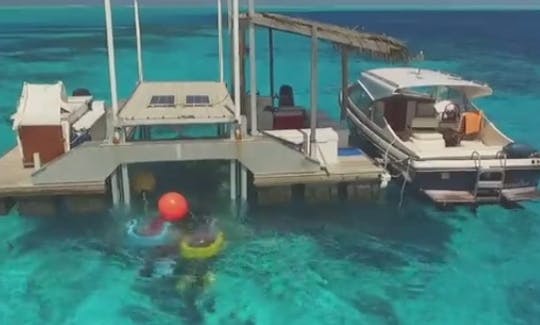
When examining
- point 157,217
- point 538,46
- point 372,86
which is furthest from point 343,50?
point 538,46

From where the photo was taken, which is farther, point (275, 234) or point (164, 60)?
point (164, 60)

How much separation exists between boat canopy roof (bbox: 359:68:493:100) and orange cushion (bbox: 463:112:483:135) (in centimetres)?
83

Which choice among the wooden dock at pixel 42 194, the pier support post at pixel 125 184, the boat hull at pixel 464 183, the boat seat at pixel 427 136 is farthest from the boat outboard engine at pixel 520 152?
the wooden dock at pixel 42 194

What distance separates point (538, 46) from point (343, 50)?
51006 mm

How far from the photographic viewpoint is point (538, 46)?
5944 centimetres

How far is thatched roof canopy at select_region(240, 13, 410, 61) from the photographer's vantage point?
46.4 ft

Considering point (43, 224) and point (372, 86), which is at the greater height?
point (372, 86)

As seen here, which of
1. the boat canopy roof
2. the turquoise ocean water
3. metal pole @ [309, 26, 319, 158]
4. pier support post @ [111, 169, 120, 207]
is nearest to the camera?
the turquoise ocean water

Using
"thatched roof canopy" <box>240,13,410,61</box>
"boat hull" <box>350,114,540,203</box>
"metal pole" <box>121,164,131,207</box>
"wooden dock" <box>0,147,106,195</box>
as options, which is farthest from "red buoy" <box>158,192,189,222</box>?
"boat hull" <box>350,114,540,203</box>

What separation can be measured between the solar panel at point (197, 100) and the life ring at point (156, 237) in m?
3.24

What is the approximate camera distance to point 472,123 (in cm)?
1662

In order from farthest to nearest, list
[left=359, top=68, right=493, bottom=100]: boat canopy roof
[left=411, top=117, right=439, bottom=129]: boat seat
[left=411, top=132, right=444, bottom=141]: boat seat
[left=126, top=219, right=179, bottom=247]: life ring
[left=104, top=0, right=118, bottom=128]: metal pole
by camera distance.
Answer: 1. [left=411, top=117, right=439, bottom=129]: boat seat
2. [left=359, top=68, right=493, bottom=100]: boat canopy roof
3. [left=411, top=132, right=444, bottom=141]: boat seat
4. [left=126, top=219, right=179, bottom=247]: life ring
5. [left=104, top=0, right=118, bottom=128]: metal pole

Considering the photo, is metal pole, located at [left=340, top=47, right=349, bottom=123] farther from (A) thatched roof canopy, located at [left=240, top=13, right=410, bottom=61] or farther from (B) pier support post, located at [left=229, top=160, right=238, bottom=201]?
(B) pier support post, located at [left=229, top=160, right=238, bottom=201]

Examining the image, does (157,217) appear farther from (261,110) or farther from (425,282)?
(425,282)
